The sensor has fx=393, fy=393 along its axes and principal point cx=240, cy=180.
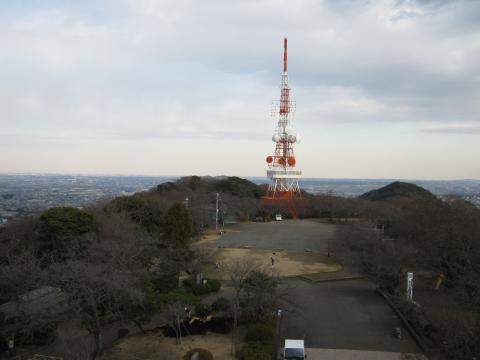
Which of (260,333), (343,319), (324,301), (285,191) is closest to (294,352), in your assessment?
(260,333)

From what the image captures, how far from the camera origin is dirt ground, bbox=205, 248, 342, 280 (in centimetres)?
1941

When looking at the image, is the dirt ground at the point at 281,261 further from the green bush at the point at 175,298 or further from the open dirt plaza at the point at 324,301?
the green bush at the point at 175,298

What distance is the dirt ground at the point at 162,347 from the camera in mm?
10781

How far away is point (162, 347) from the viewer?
37.1ft

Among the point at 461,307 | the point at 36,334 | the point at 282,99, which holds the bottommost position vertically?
the point at 36,334

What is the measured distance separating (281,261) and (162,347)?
11.3m

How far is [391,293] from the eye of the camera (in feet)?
51.5

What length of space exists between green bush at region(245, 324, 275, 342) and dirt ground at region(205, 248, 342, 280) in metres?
6.26

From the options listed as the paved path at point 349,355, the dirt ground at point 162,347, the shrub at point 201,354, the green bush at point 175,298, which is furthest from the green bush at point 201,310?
the paved path at point 349,355

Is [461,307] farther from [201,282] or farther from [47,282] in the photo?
[47,282]

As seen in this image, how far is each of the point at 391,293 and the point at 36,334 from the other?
1278 centimetres

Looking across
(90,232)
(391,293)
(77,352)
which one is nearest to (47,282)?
(77,352)

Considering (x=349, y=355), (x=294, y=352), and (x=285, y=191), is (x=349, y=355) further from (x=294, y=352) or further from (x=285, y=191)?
(x=285, y=191)

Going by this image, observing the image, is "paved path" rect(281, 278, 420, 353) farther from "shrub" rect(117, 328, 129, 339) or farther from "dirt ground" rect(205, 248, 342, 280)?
"shrub" rect(117, 328, 129, 339)
